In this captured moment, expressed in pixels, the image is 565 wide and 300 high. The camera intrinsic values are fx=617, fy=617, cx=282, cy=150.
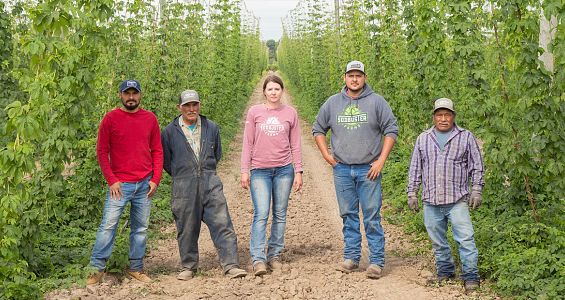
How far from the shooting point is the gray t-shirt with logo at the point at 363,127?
6.40m

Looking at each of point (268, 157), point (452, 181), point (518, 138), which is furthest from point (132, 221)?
point (518, 138)

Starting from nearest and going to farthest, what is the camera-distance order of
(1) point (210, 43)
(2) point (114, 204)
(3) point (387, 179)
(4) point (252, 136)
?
(2) point (114, 204) < (4) point (252, 136) < (3) point (387, 179) < (1) point (210, 43)

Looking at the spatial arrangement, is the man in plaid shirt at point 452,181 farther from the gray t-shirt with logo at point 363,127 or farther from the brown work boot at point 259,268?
the brown work boot at point 259,268

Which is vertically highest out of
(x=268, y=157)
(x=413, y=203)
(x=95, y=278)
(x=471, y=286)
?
(x=268, y=157)

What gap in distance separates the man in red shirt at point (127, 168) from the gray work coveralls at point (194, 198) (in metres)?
0.25

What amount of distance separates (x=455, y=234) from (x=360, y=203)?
1094mm

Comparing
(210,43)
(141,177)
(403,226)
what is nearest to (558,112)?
(403,226)

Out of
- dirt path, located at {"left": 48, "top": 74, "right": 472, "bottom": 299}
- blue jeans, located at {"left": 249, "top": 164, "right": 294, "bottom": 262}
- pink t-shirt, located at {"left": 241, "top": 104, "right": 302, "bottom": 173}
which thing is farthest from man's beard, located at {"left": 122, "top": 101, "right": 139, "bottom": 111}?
dirt path, located at {"left": 48, "top": 74, "right": 472, "bottom": 299}

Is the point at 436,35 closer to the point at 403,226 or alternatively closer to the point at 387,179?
the point at 403,226

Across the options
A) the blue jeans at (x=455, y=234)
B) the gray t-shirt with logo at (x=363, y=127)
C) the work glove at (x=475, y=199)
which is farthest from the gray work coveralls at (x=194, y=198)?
the work glove at (x=475, y=199)

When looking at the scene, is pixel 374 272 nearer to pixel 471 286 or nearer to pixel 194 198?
pixel 471 286

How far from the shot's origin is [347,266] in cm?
668

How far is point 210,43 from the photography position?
56.1 feet

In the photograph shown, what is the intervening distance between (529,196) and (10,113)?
4939 mm
